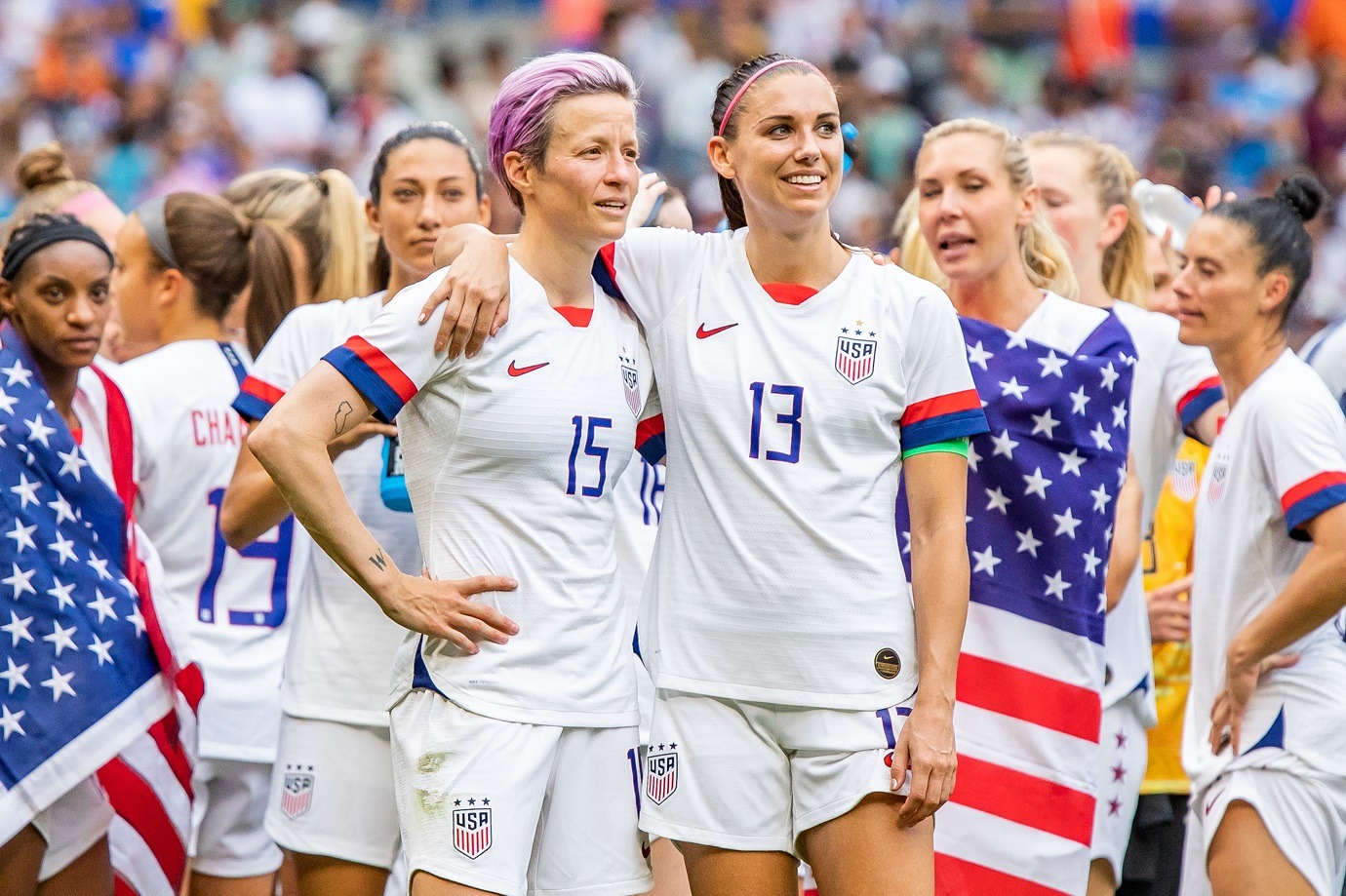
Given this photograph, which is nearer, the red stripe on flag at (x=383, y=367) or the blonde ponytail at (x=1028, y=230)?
the red stripe on flag at (x=383, y=367)

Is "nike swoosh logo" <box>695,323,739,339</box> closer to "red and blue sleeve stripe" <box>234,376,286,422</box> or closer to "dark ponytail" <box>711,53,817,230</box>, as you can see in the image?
"dark ponytail" <box>711,53,817,230</box>

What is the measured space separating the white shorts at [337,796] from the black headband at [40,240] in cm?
143

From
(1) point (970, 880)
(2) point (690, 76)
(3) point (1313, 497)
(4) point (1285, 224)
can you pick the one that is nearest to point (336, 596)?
(1) point (970, 880)

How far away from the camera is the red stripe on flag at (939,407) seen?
355 cm

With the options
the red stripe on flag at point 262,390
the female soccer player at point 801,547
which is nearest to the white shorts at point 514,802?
the female soccer player at point 801,547

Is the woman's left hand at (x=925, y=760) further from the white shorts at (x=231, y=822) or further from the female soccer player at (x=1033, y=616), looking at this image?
the white shorts at (x=231, y=822)

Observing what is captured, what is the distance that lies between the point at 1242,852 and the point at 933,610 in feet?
4.89

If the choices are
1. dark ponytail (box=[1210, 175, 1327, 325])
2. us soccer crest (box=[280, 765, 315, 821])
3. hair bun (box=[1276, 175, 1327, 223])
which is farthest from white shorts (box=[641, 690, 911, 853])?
hair bun (box=[1276, 175, 1327, 223])

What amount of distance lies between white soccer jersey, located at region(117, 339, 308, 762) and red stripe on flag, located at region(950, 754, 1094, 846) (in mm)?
2059

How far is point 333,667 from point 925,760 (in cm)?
161

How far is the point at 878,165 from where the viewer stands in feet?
48.1

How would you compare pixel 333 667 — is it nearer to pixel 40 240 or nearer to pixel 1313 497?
pixel 40 240

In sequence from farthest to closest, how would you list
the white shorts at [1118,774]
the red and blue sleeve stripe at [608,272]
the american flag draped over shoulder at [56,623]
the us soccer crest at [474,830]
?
the white shorts at [1118,774] < the american flag draped over shoulder at [56,623] < the red and blue sleeve stripe at [608,272] < the us soccer crest at [474,830]

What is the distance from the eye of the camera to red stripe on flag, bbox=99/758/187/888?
4387 mm
